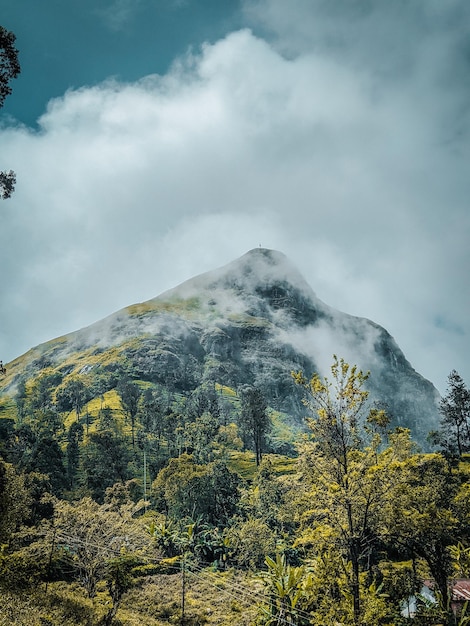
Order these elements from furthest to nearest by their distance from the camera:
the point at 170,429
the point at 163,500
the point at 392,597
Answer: the point at 170,429 < the point at 163,500 < the point at 392,597

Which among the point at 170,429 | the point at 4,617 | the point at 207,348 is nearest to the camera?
the point at 4,617

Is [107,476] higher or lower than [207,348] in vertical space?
lower

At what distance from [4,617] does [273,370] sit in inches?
7005

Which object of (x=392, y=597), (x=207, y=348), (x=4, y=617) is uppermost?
(x=207, y=348)

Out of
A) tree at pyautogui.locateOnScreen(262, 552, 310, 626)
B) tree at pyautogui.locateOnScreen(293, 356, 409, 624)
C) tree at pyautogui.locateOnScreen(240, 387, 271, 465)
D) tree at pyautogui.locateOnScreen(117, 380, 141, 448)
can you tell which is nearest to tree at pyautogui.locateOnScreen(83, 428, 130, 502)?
tree at pyautogui.locateOnScreen(117, 380, 141, 448)

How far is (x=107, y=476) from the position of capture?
224ft

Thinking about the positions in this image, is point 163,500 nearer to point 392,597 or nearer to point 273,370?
point 392,597

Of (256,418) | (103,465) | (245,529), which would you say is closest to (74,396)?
(103,465)

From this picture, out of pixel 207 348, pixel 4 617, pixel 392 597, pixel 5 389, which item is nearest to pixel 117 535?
pixel 4 617

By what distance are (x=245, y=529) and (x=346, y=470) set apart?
30009 millimetres

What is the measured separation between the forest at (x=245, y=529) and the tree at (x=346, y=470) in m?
0.08

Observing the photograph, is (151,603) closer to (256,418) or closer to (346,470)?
(346,470)

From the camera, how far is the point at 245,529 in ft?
145

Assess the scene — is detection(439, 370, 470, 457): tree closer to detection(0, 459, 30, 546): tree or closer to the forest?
the forest
